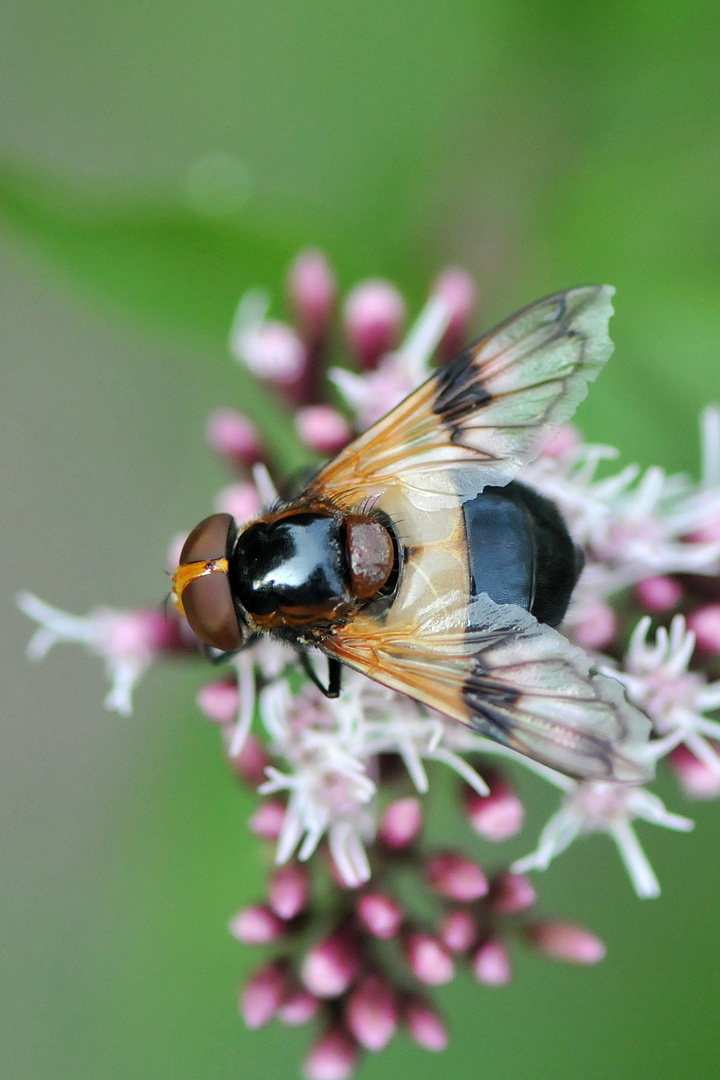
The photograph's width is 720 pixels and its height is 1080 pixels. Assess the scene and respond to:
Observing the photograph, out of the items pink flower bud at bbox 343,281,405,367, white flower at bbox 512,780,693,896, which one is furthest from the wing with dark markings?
pink flower bud at bbox 343,281,405,367

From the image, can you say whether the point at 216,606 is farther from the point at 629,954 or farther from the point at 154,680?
the point at 154,680

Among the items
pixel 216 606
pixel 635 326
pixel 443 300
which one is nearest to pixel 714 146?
pixel 635 326

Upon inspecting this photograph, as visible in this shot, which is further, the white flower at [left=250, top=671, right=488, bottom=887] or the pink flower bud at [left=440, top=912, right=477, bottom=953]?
the pink flower bud at [left=440, top=912, right=477, bottom=953]

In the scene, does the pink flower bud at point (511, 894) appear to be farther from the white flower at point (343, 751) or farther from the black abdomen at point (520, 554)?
the black abdomen at point (520, 554)

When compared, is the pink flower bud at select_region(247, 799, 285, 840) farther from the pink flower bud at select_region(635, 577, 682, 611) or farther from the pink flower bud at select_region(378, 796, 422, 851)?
the pink flower bud at select_region(635, 577, 682, 611)

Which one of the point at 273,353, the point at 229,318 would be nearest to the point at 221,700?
the point at 273,353

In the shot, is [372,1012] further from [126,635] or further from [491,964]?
[126,635]
